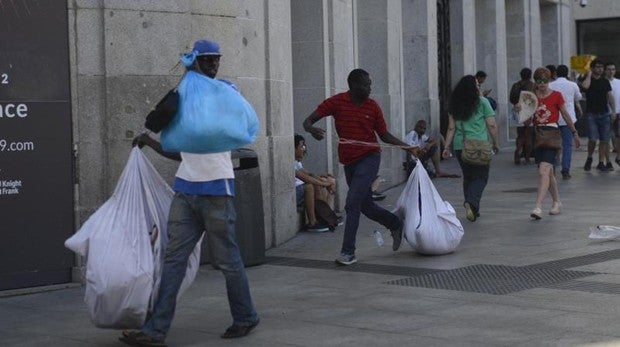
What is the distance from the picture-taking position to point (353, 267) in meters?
10.5

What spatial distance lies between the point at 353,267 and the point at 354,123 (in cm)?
126

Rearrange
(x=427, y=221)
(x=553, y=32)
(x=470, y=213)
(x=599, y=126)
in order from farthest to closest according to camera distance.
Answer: (x=553, y=32), (x=599, y=126), (x=470, y=213), (x=427, y=221)

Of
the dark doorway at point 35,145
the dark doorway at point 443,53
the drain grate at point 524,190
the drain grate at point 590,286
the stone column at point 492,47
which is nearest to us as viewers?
the drain grate at point 590,286

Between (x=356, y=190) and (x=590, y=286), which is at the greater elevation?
(x=356, y=190)

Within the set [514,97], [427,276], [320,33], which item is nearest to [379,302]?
[427,276]

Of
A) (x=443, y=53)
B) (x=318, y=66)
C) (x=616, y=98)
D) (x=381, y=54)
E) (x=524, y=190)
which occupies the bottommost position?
(x=524, y=190)

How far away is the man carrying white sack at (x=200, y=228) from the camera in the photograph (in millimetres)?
7227

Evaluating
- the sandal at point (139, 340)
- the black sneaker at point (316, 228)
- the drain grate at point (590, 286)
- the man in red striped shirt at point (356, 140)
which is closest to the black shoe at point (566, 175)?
the black sneaker at point (316, 228)

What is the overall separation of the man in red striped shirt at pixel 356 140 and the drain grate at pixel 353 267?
13 centimetres

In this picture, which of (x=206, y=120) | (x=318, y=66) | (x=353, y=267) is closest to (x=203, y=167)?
(x=206, y=120)

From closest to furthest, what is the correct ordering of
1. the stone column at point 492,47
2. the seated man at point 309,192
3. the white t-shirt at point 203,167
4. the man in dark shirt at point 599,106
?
the white t-shirt at point 203,167 → the seated man at point 309,192 → the man in dark shirt at point 599,106 → the stone column at point 492,47

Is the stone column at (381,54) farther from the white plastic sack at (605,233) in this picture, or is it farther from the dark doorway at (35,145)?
the dark doorway at (35,145)

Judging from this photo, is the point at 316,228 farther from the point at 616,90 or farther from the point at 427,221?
the point at 616,90

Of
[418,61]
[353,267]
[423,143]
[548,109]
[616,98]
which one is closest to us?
[353,267]
